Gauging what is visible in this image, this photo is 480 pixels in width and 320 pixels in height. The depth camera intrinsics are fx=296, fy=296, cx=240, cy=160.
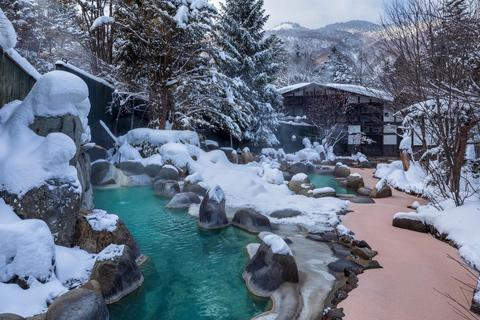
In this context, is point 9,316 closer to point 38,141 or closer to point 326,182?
point 38,141

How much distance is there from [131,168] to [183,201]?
4.20 metres

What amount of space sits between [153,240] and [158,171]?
6.02m

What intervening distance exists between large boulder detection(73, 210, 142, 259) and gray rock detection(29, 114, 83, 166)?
135 cm

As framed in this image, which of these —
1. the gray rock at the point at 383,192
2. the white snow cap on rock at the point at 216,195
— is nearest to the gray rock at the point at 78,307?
the white snow cap on rock at the point at 216,195

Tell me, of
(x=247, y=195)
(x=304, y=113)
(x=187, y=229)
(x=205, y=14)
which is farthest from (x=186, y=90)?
(x=304, y=113)

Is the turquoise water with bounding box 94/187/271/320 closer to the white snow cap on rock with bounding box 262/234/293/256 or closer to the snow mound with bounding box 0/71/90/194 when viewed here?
the white snow cap on rock with bounding box 262/234/293/256

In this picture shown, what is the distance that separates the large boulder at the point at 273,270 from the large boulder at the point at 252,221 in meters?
1.99

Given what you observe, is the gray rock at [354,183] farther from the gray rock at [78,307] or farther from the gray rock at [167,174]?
the gray rock at [78,307]

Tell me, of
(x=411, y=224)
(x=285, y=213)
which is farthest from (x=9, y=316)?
(x=411, y=224)

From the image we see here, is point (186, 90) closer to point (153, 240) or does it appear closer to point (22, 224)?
point (153, 240)

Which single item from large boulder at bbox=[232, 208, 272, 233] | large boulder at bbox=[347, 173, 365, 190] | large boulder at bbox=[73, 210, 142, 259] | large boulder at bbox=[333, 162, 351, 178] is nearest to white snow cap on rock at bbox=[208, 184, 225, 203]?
large boulder at bbox=[232, 208, 272, 233]

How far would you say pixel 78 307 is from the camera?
277 cm

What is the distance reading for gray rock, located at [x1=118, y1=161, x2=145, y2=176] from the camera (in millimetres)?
11219

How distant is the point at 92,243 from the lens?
4285 millimetres
